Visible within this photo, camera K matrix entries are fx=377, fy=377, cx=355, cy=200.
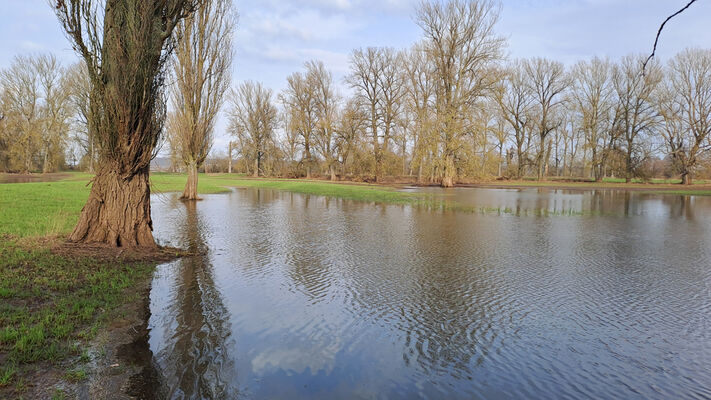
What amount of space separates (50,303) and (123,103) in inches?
156

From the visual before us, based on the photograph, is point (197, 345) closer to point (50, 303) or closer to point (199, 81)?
point (50, 303)

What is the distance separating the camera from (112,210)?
7.67 meters

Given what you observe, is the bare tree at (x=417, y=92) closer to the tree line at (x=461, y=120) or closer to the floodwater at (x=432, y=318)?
the tree line at (x=461, y=120)

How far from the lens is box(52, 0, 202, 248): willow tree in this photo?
7.12 m

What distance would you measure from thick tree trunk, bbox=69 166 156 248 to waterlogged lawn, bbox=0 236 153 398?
846mm

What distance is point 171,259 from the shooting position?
7.79m

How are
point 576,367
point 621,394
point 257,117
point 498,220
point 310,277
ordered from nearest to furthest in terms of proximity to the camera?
1. point 621,394
2. point 576,367
3. point 310,277
4. point 498,220
5. point 257,117

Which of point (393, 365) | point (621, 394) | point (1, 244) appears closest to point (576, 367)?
point (621, 394)

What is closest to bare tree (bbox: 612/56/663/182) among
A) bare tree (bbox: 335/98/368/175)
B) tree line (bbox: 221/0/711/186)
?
tree line (bbox: 221/0/711/186)

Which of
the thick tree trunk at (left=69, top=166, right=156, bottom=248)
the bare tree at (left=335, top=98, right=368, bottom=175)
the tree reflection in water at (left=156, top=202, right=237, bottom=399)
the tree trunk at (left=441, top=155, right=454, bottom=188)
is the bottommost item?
the tree reflection in water at (left=156, top=202, right=237, bottom=399)

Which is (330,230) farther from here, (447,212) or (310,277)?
(447,212)

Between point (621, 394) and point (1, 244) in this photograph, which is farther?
point (1, 244)

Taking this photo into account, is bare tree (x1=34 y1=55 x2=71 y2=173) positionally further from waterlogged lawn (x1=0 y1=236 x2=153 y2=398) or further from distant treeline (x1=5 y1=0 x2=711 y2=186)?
waterlogged lawn (x1=0 y1=236 x2=153 y2=398)

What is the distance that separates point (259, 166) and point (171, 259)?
53666 mm
